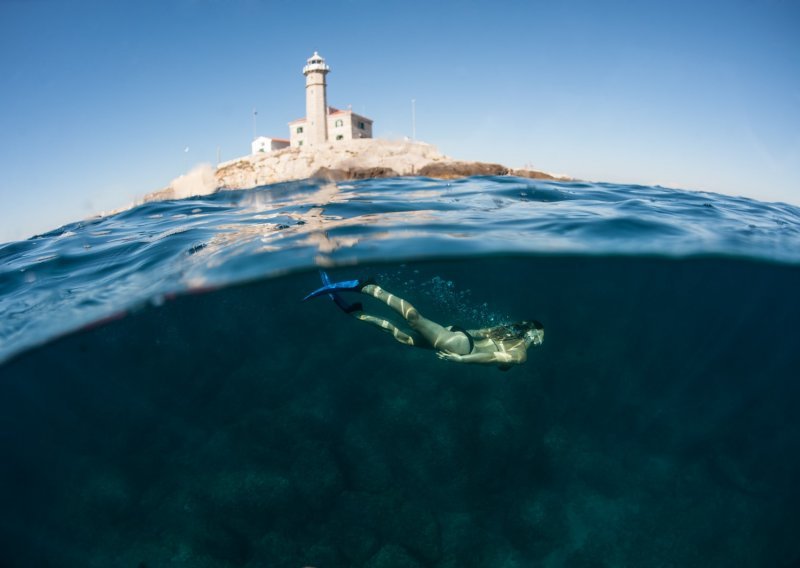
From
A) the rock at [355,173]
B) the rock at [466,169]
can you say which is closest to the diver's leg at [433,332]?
the rock at [355,173]

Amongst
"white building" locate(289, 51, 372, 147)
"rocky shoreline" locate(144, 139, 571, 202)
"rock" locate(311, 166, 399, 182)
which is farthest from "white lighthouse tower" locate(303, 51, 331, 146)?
"rock" locate(311, 166, 399, 182)

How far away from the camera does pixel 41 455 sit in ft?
36.0

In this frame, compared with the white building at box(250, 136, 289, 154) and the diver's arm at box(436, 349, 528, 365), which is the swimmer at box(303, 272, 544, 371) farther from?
the white building at box(250, 136, 289, 154)

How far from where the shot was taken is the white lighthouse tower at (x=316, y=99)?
65.4m

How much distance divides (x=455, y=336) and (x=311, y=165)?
54539 mm

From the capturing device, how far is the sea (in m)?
8.44

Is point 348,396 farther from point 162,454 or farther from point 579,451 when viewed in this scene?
point 579,451

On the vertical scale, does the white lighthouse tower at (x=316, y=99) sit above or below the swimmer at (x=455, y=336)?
above

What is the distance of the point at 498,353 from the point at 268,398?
6.56 m

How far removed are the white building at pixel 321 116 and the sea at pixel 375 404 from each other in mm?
55477

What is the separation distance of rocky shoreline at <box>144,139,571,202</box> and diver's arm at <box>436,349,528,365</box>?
128 feet

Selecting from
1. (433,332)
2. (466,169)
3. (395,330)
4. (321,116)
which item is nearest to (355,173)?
(466,169)

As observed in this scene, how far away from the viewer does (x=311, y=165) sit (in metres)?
57.3

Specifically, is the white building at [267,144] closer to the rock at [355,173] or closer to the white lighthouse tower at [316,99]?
the white lighthouse tower at [316,99]
